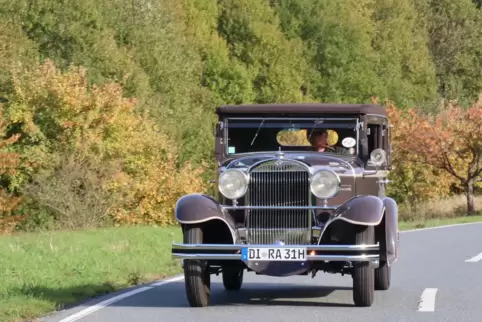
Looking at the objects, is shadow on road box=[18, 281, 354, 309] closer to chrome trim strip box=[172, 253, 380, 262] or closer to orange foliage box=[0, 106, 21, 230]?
chrome trim strip box=[172, 253, 380, 262]

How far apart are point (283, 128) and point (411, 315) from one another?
3557 mm

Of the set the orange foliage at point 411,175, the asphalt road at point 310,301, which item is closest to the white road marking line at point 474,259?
the asphalt road at point 310,301

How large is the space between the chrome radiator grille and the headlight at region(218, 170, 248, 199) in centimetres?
9

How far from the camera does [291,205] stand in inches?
503

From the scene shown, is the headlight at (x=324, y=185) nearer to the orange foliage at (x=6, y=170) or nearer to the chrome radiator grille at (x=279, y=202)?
the chrome radiator grille at (x=279, y=202)

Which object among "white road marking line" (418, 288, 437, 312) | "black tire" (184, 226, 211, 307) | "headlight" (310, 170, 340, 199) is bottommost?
"white road marking line" (418, 288, 437, 312)

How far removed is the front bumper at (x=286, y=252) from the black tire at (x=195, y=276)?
222 millimetres

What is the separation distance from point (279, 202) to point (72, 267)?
534 cm

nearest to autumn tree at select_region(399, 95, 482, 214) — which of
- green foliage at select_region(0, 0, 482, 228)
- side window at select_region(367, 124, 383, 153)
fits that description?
green foliage at select_region(0, 0, 482, 228)

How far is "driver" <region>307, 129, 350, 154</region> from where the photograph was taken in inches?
558

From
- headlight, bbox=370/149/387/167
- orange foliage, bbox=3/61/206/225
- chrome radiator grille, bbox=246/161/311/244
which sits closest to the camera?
chrome radiator grille, bbox=246/161/311/244

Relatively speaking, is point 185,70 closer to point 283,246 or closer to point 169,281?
point 169,281

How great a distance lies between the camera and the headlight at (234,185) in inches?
504

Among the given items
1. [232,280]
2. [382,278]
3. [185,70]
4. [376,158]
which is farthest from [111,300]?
[185,70]
